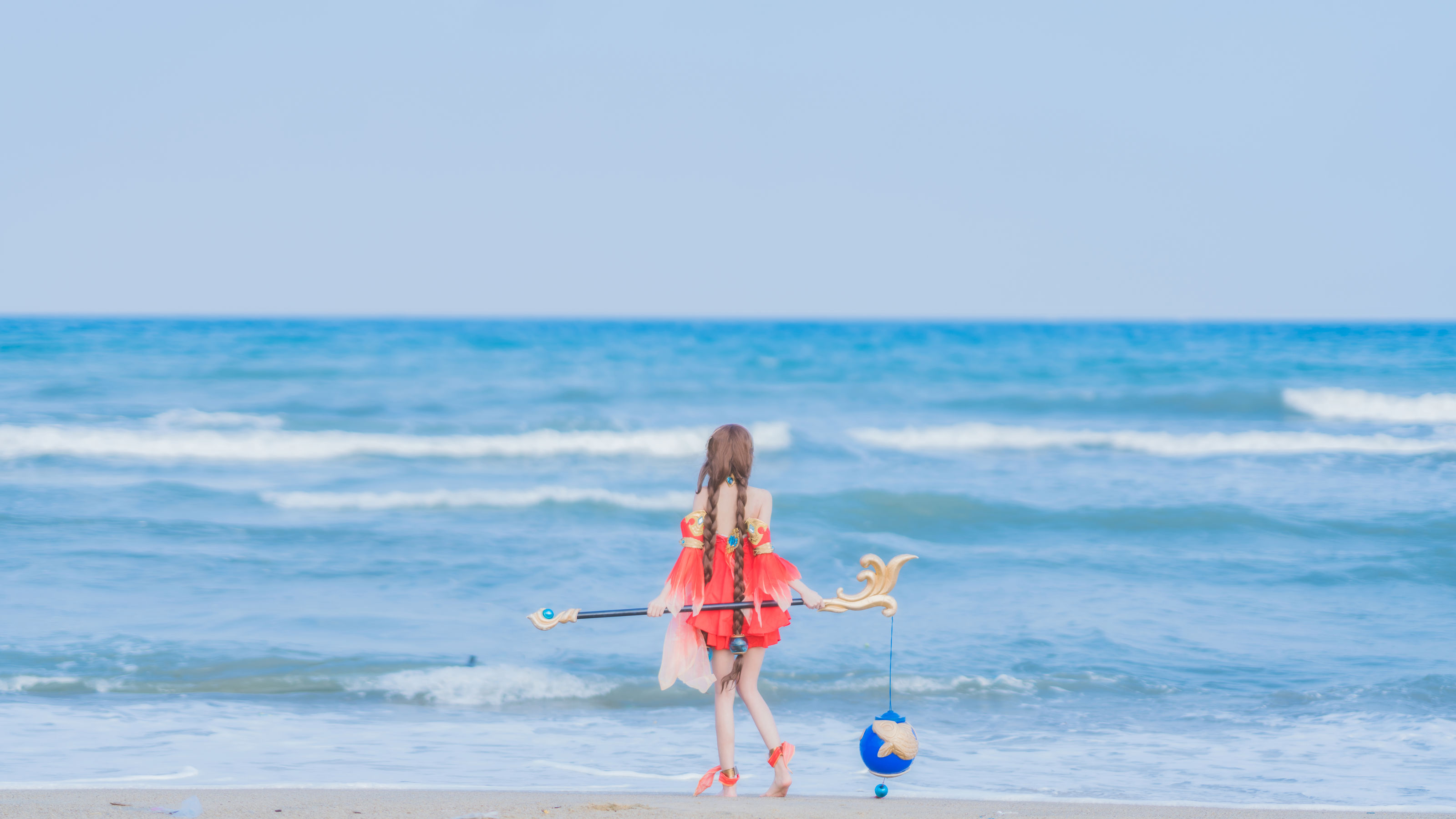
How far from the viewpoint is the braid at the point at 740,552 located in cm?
443

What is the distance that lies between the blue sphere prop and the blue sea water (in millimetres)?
408

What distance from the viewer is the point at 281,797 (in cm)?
422

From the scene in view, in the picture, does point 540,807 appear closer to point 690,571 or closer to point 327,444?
point 690,571

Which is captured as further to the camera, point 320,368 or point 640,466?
point 320,368

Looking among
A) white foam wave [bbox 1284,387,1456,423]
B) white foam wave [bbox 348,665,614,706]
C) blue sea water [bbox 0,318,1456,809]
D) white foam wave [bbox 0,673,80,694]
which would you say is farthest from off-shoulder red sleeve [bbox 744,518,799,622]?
white foam wave [bbox 1284,387,1456,423]

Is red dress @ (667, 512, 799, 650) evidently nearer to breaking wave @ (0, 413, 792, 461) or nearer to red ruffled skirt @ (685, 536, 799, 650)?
red ruffled skirt @ (685, 536, 799, 650)

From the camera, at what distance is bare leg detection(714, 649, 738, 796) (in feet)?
14.7

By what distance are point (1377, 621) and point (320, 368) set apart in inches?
871

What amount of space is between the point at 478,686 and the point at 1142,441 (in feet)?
45.3

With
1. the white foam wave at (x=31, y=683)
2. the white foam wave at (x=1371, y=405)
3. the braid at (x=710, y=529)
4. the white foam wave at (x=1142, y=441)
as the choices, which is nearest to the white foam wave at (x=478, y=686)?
the white foam wave at (x=31, y=683)

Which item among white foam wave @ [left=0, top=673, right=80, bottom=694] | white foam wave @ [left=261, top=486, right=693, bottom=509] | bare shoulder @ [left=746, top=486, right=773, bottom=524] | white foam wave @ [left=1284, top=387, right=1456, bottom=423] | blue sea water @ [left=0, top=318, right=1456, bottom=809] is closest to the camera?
bare shoulder @ [left=746, top=486, right=773, bottom=524]

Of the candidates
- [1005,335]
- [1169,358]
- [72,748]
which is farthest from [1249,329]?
Answer: [72,748]

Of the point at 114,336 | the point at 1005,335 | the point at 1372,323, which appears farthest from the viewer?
the point at 1372,323

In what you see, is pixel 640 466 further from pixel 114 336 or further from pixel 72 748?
pixel 114 336
